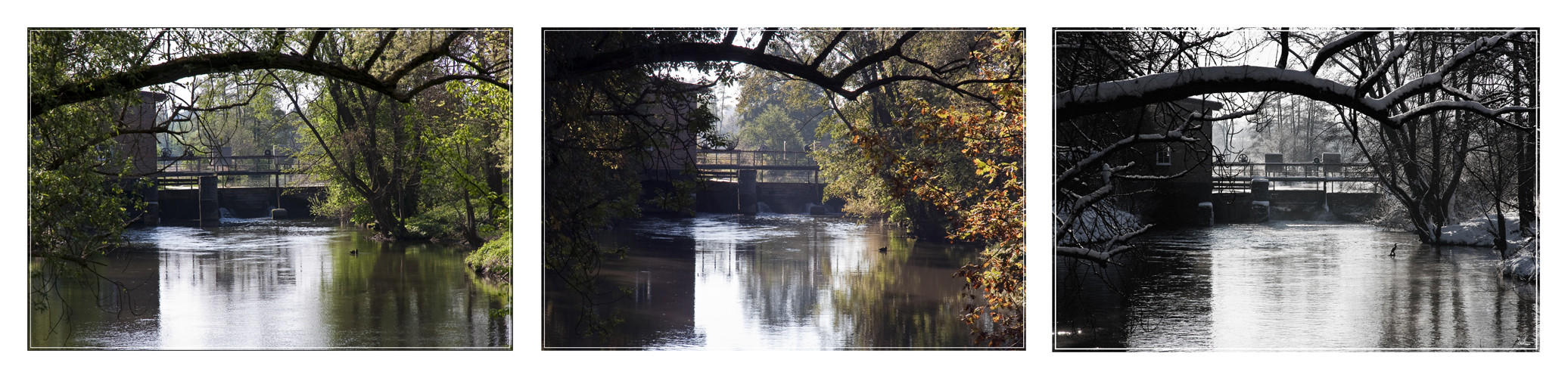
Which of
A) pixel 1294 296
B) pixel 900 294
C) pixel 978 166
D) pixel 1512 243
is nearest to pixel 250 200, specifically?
pixel 900 294

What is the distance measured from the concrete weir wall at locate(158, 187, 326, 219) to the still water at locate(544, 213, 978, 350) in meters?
1.36

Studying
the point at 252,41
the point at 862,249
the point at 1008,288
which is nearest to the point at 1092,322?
the point at 1008,288

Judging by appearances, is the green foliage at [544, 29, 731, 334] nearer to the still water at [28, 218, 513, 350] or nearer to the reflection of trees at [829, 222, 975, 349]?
the still water at [28, 218, 513, 350]

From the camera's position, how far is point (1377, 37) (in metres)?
3.56

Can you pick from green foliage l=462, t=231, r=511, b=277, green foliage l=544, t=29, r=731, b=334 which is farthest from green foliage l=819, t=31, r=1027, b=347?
green foliage l=462, t=231, r=511, b=277

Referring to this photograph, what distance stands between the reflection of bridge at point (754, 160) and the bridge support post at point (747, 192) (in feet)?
0.09

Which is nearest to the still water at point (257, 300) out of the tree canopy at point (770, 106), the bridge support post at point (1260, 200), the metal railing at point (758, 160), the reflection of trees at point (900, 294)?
the tree canopy at point (770, 106)

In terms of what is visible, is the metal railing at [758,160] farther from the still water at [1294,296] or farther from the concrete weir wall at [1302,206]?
the concrete weir wall at [1302,206]

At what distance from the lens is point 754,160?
3846 millimetres

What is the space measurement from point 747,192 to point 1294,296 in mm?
2584

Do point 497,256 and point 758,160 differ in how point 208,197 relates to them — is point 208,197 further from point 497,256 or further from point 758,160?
point 758,160

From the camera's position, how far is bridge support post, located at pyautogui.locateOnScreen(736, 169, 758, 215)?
151 inches

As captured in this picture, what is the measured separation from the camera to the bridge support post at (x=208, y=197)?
3.77 metres

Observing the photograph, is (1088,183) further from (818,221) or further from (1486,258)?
(1486,258)
